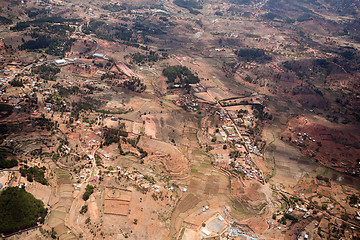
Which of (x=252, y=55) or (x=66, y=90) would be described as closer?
(x=66, y=90)

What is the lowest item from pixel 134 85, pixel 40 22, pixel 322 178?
pixel 134 85

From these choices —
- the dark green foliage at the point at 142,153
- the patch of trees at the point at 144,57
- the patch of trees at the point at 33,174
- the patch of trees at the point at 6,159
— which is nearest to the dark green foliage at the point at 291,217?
the dark green foliage at the point at 142,153

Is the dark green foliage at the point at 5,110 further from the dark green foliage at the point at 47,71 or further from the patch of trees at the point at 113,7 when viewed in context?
the patch of trees at the point at 113,7

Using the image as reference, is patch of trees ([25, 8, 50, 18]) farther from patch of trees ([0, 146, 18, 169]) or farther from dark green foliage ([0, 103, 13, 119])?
patch of trees ([0, 146, 18, 169])

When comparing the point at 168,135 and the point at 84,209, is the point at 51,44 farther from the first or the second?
the point at 84,209

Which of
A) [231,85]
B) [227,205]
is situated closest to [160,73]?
[231,85]

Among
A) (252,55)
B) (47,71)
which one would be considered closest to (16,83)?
(47,71)

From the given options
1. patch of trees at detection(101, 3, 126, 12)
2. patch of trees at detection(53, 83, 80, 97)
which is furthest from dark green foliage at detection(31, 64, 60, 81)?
patch of trees at detection(101, 3, 126, 12)
